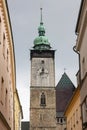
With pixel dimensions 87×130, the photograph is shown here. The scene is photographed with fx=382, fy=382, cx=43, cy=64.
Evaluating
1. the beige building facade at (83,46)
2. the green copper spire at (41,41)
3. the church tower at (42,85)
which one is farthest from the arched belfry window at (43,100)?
the beige building facade at (83,46)

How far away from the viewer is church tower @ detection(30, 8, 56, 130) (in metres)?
71.9

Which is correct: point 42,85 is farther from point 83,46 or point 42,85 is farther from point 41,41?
point 83,46

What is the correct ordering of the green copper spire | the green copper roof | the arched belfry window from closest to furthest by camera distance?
the arched belfry window → the green copper spire → the green copper roof

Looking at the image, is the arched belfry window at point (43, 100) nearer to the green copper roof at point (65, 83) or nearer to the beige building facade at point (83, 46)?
the green copper roof at point (65, 83)

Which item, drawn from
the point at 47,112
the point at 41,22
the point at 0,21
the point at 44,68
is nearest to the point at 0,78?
the point at 0,21

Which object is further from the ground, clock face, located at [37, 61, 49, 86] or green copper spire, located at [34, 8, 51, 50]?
green copper spire, located at [34, 8, 51, 50]

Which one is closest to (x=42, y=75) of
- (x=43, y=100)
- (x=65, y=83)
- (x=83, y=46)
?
(x=43, y=100)

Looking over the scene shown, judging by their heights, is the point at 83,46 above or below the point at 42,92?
below

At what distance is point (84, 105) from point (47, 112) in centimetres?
5363

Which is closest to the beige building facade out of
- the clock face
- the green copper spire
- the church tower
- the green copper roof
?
the church tower

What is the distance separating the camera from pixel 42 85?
76.6 metres

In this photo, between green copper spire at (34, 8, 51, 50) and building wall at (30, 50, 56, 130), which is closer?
building wall at (30, 50, 56, 130)

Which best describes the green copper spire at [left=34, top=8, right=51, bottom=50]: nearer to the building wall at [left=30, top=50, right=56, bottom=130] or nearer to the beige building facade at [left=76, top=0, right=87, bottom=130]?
the building wall at [left=30, top=50, right=56, bottom=130]

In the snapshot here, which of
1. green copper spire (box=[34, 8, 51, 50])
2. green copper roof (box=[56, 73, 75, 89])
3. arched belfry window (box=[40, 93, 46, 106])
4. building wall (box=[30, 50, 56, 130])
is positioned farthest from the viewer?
green copper roof (box=[56, 73, 75, 89])
